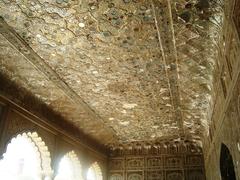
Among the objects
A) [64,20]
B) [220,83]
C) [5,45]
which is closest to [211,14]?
[220,83]

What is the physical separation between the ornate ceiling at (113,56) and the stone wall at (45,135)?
40cm

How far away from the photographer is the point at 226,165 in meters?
4.11

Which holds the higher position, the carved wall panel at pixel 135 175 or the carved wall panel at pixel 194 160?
the carved wall panel at pixel 194 160

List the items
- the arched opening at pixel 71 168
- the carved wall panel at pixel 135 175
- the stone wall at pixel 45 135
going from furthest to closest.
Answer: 1. the carved wall panel at pixel 135 175
2. the arched opening at pixel 71 168
3. the stone wall at pixel 45 135

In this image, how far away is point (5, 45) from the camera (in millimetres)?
3637

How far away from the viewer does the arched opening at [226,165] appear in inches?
152

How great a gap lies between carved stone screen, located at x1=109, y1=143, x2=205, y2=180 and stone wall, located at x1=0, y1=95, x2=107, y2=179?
523 mm

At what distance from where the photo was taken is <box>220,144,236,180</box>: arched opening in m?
3.85

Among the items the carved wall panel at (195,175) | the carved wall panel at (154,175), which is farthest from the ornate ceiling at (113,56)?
the carved wall panel at (154,175)

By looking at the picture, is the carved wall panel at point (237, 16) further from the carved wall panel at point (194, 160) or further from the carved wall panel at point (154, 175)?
the carved wall panel at point (154, 175)

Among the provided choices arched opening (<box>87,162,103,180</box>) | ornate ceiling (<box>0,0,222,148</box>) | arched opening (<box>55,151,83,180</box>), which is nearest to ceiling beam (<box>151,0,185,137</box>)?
ornate ceiling (<box>0,0,222,148</box>)

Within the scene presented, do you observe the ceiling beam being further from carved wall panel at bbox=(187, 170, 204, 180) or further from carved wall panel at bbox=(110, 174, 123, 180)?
carved wall panel at bbox=(110, 174, 123, 180)

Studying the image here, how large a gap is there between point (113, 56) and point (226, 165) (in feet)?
7.60

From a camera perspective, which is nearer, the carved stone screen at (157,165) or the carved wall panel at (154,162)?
the carved stone screen at (157,165)
